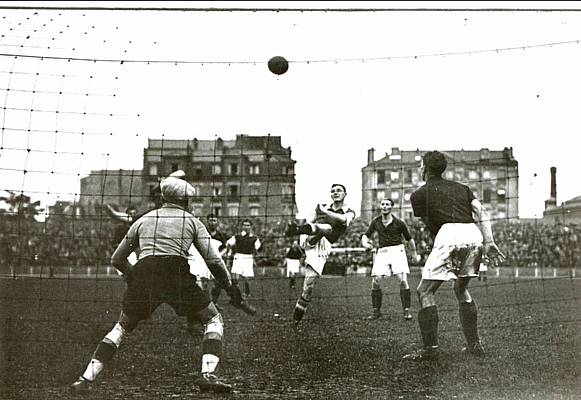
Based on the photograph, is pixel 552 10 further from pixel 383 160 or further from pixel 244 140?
pixel 244 140

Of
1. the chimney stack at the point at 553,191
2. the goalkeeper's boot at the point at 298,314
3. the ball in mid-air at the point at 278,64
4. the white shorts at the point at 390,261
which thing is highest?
the ball in mid-air at the point at 278,64

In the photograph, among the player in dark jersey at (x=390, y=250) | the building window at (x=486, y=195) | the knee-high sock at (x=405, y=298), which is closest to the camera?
the knee-high sock at (x=405, y=298)

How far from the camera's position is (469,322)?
475 centimetres

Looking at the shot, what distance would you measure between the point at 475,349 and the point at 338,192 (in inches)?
77.0

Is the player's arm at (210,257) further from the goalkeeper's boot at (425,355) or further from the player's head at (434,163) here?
the player's head at (434,163)

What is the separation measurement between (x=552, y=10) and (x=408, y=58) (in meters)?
1.19

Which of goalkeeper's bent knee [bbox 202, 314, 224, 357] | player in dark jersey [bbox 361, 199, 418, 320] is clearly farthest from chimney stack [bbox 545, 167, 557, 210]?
goalkeeper's bent knee [bbox 202, 314, 224, 357]

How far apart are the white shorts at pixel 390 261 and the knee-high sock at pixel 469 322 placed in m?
2.82

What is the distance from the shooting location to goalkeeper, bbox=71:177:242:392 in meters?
3.99

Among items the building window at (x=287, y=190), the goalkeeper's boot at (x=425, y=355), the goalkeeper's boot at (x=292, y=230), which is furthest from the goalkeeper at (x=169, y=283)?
the goalkeeper's boot at (x=425, y=355)

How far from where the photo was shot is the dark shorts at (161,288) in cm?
400

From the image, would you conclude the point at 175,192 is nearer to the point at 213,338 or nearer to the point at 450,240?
the point at 213,338

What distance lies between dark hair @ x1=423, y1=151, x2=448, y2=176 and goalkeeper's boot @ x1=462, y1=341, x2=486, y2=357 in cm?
135

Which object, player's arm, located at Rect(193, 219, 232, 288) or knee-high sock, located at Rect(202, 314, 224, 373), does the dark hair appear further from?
knee-high sock, located at Rect(202, 314, 224, 373)
